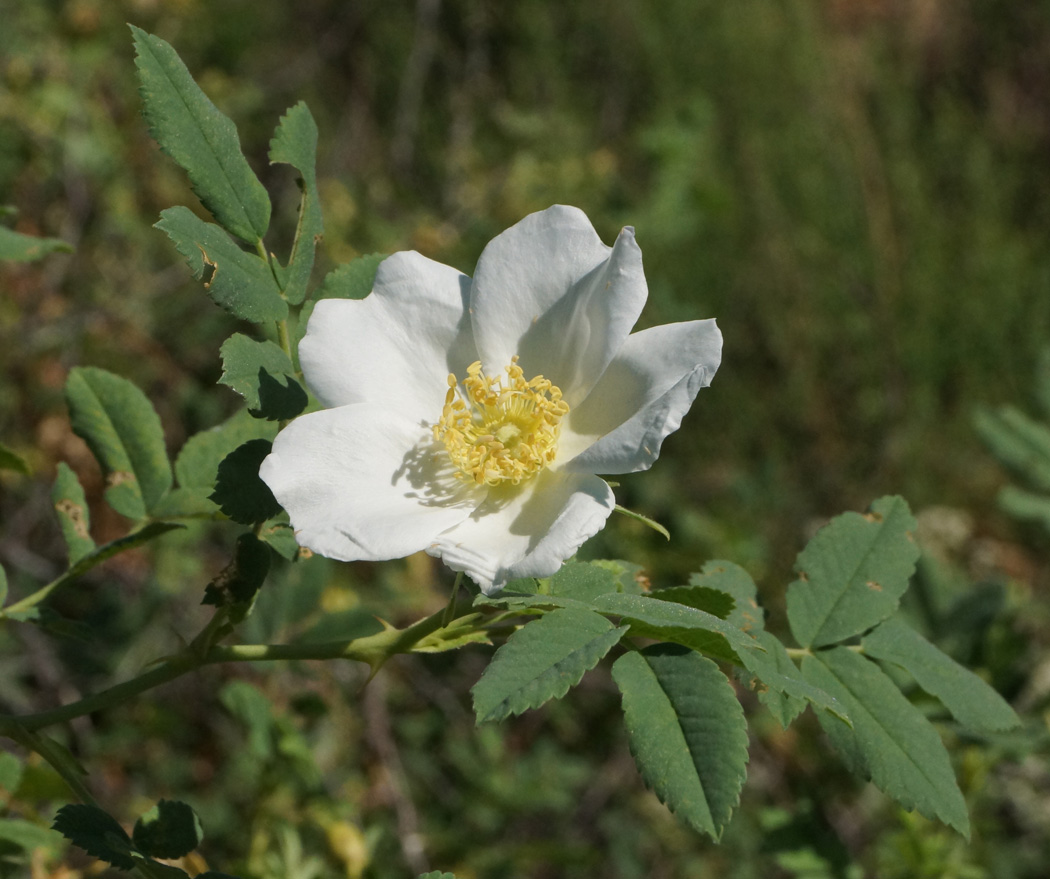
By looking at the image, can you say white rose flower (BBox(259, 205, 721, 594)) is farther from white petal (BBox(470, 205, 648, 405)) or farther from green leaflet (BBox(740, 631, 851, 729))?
green leaflet (BBox(740, 631, 851, 729))

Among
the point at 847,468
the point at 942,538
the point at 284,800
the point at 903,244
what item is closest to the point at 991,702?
the point at 284,800

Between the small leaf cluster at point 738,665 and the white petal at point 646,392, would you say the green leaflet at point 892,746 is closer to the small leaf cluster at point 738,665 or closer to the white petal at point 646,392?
the small leaf cluster at point 738,665

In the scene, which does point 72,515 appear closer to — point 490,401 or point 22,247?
point 22,247

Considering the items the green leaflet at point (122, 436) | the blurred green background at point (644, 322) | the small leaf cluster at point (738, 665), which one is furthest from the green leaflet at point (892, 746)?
the green leaflet at point (122, 436)

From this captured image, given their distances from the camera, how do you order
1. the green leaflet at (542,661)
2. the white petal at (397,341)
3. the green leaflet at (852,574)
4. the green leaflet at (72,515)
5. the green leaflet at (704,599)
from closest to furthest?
the green leaflet at (542,661), the green leaflet at (704,599), the white petal at (397,341), the green leaflet at (852,574), the green leaflet at (72,515)

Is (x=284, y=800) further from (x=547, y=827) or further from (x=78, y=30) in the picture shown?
(x=78, y=30)

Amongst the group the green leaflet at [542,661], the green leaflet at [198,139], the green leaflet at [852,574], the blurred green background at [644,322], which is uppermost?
the green leaflet at [198,139]

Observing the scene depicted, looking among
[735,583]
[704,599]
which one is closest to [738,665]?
[704,599]
